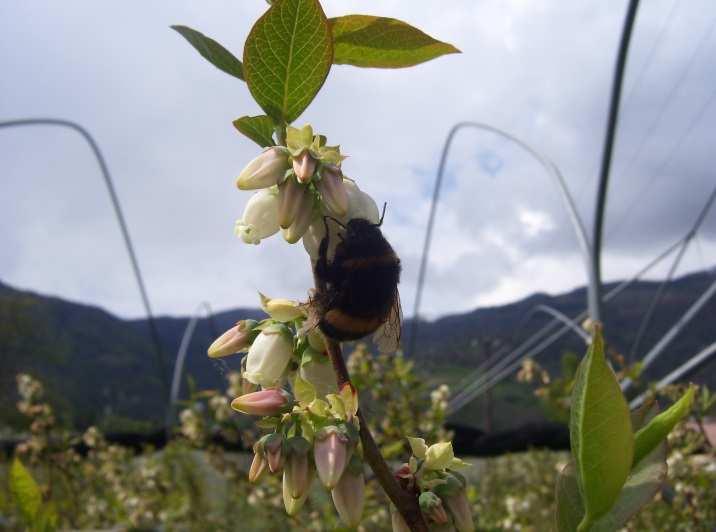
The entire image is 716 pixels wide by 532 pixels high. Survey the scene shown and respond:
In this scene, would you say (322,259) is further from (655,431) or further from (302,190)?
(655,431)

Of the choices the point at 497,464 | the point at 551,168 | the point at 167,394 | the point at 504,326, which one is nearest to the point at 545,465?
the point at 497,464

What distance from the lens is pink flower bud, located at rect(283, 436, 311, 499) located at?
79 cm

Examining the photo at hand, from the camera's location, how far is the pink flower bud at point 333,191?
2.67 ft

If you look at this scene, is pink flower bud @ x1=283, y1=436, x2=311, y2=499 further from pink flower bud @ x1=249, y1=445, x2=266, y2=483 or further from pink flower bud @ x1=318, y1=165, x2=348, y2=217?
pink flower bud @ x1=318, y1=165, x2=348, y2=217

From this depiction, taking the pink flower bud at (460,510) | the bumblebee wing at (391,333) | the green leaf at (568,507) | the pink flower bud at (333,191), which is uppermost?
the pink flower bud at (333,191)

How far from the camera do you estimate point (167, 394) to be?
28.5 feet

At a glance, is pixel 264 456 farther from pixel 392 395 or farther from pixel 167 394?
pixel 167 394

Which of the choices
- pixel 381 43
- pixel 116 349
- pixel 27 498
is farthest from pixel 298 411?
pixel 116 349

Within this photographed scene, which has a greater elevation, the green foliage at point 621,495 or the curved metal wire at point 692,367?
the green foliage at point 621,495

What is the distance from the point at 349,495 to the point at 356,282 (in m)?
0.30

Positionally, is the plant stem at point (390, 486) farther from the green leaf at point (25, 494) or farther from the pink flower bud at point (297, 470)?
the green leaf at point (25, 494)

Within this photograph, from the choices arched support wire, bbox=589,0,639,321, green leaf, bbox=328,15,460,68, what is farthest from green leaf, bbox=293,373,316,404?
arched support wire, bbox=589,0,639,321

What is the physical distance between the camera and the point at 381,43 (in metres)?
0.89

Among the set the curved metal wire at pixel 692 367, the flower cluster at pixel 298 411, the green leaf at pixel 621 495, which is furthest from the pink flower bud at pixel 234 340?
the curved metal wire at pixel 692 367
